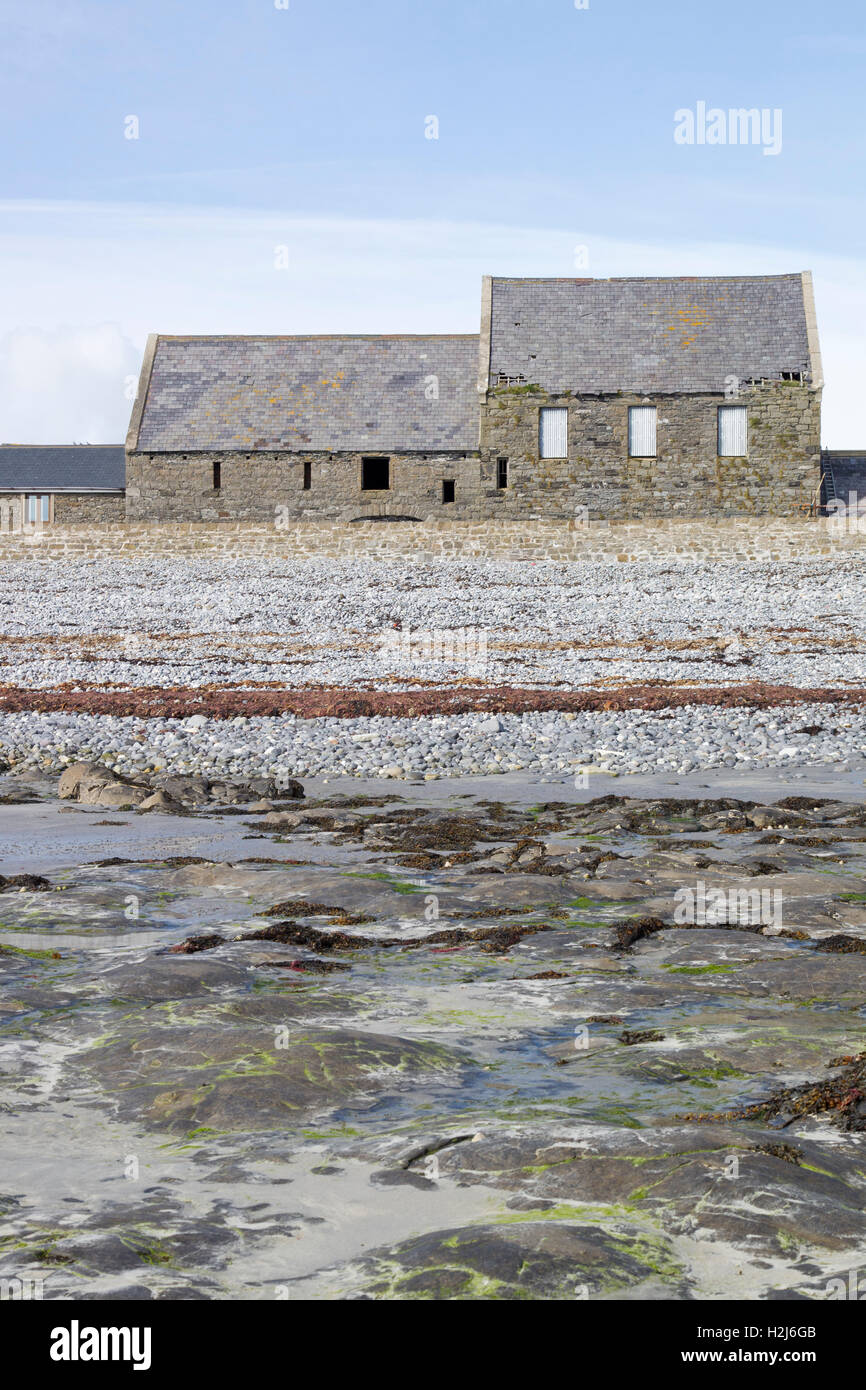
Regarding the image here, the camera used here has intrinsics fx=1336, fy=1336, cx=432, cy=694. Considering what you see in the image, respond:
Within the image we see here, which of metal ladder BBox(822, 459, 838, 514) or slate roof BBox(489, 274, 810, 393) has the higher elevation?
slate roof BBox(489, 274, 810, 393)

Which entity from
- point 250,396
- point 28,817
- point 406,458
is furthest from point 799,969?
point 250,396

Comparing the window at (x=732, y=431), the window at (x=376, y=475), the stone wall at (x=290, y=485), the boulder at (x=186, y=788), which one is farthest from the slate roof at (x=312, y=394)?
the boulder at (x=186, y=788)

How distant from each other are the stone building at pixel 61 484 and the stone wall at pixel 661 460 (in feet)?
50.6

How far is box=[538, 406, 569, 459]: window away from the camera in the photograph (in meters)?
46.6

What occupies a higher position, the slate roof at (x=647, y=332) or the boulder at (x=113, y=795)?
the slate roof at (x=647, y=332)

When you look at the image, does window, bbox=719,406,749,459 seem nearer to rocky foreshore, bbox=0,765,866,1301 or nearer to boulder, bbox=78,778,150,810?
boulder, bbox=78,778,150,810

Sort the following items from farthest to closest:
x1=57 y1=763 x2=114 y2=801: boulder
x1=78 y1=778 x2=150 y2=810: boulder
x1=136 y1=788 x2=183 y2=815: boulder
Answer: x1=57 y1=763 x2=114 y2=801: boulder
x1=78 y1=778 x2=150 y2=810: boulder
x1=136 y1=788 x2=183 y2=815: boulder

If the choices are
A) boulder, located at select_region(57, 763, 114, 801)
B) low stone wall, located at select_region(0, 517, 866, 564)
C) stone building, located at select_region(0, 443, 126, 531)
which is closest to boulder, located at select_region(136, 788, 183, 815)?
boulder, located at select_region(57, 763, 114, 801)

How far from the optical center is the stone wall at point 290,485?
46875 mm

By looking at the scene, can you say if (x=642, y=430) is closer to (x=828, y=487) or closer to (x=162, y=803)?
(x=828, y=487)

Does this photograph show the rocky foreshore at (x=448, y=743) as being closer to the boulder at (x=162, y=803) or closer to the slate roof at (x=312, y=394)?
the boulder at (x=162, y=803)

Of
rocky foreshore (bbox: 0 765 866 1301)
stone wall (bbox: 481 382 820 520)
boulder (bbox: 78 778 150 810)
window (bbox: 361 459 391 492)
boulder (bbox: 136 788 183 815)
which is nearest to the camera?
rocky foreshore (bbox: 0 765 866 1301)

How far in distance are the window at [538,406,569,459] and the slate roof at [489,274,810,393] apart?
0.83m

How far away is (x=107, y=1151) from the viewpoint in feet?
16.0
